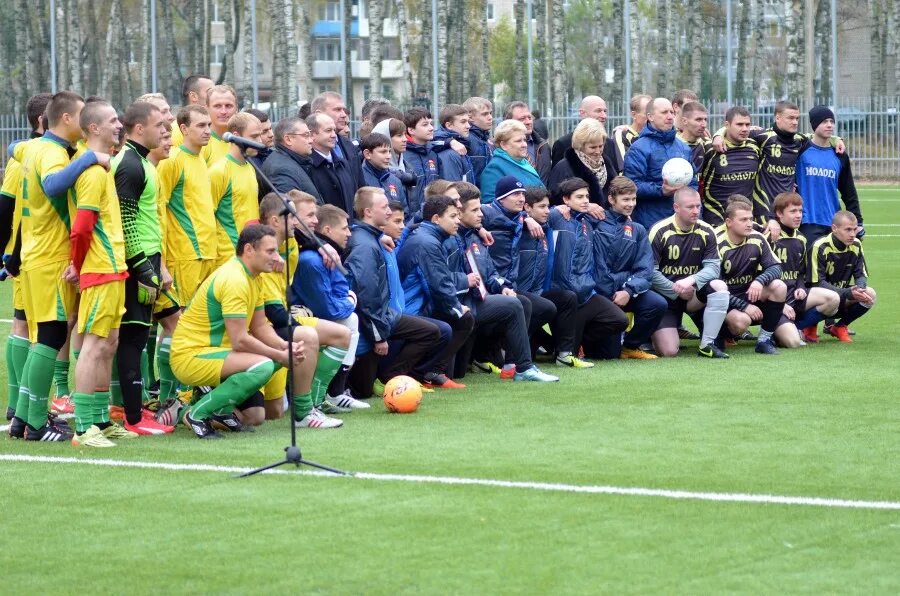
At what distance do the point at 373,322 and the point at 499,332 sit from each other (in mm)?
1544

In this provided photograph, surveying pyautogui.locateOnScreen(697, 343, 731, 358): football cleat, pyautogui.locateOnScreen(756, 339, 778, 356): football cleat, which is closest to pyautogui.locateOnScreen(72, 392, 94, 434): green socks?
pyautogui.locateOnScreen(697, 343, 731, 358): football cleat

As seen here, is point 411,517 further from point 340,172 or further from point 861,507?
point 340,172

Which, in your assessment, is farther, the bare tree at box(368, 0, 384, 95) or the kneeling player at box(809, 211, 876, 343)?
the bare tree at box(368, 0, 384, 95)

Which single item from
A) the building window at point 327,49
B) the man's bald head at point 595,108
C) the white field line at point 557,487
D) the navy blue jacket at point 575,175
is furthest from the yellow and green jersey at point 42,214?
the building window at point 327,49

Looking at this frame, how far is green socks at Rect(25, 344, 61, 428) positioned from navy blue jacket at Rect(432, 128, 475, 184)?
4.92 m

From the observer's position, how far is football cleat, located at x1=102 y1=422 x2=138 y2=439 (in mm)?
8875

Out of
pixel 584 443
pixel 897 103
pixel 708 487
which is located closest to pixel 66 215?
pixel 584 443

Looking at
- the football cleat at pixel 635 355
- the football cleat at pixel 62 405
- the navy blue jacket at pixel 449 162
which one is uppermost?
the navy blue jacket at pixel 449 162

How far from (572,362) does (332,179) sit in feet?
8.99

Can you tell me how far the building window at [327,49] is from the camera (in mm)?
90938

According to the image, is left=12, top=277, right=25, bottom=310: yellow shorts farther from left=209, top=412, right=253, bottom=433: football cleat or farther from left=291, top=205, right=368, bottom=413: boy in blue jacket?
left=291, top=205, right=368, bottom=413: boy in blue jacket

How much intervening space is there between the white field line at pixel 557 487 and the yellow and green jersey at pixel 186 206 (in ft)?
6.94

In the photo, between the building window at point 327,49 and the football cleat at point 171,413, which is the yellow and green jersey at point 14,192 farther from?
the building window at point 327,49

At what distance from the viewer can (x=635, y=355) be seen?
1294 centimetres
